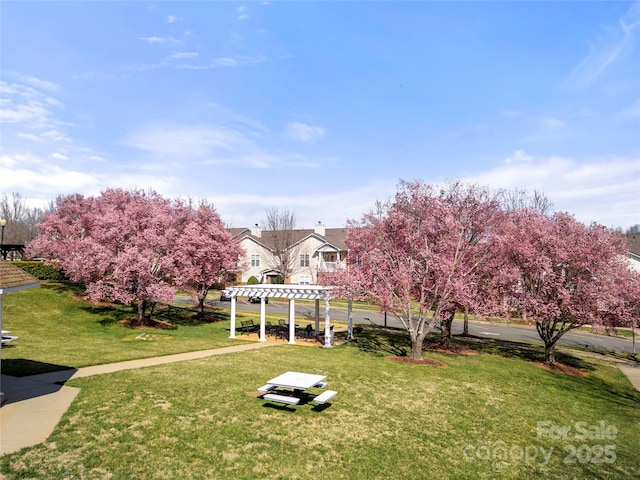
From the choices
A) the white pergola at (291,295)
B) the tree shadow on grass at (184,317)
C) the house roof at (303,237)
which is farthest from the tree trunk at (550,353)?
the house roof at (303,237)

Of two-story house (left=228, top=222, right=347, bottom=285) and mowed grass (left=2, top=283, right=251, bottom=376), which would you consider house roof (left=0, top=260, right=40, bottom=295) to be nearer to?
mowed grass (left=2, top=283, right=251, bottom=376)

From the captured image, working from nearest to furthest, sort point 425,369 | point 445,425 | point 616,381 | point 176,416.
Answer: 1. point 176,416
2. point 445,425
3. point 425,369
4. point 616,381

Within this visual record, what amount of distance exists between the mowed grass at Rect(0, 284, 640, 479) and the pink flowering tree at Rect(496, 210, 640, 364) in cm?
406

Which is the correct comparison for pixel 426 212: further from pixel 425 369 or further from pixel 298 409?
pixel 298 409

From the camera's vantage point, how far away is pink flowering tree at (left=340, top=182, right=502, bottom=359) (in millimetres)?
18297

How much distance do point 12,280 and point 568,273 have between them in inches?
842

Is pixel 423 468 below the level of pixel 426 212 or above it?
below

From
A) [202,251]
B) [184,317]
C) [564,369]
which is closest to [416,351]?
[564,369]

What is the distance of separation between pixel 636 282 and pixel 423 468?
682 inches

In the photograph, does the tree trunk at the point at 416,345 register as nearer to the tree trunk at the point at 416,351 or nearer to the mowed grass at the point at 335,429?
the tree trunk at the point at 416,351

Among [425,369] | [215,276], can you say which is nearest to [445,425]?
[425,369]

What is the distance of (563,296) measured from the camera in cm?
1836

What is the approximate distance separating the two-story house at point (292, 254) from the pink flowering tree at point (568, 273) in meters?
35.2

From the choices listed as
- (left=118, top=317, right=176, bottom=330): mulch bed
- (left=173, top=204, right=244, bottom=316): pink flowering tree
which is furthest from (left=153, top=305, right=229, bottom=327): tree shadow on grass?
(left=173, top=204, right=244, bottom=316): pink flowering tree
